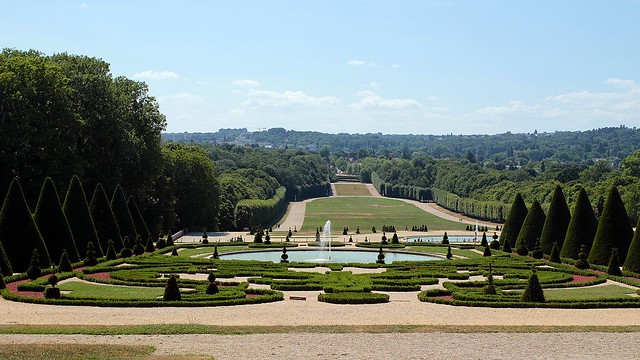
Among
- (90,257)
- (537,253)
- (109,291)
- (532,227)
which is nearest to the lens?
(109,291)

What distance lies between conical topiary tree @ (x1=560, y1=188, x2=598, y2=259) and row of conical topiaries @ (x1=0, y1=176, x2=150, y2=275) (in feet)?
83.4

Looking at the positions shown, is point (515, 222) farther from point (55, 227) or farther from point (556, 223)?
point (55, 227)

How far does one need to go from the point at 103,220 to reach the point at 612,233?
27.7 meters

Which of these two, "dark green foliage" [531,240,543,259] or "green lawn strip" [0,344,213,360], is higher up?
"dark green foliage" [531,240,543,259]

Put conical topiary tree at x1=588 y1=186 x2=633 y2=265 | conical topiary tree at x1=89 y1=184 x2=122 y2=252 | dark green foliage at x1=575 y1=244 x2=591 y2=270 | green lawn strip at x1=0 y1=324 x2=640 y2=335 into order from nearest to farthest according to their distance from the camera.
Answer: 1. green lawn strip at x1=0 y1=324 x2=640 y2=335
2. dark green foliage at x1=575 y1=244 x2=591 y2=270
3. conical topiary tree at x1=588 y1=186 x2=633 y2=265
4. conical topiary tree at x1=89 y1=184 x2=122 y2=252

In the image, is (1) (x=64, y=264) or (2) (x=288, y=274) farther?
(2) (x=288, y=274)

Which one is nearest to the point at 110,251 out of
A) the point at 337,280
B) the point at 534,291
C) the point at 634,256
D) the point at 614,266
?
the point at 337,280

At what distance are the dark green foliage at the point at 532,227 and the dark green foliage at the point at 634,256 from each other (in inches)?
533

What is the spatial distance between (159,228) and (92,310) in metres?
40.3

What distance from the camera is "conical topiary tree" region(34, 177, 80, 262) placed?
43250 millimetres

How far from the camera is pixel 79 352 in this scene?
2178 centimetres

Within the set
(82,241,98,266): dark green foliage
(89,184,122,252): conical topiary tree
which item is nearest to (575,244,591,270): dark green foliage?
(82,241,98,266): dark green foliage

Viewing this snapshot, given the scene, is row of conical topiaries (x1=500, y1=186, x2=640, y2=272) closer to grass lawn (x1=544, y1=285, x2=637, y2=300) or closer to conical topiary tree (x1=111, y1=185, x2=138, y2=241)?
grass lawn (x1=544, y1=285, x2=637, y2=300)

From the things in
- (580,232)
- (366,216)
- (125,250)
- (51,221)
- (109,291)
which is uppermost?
(51,221)
